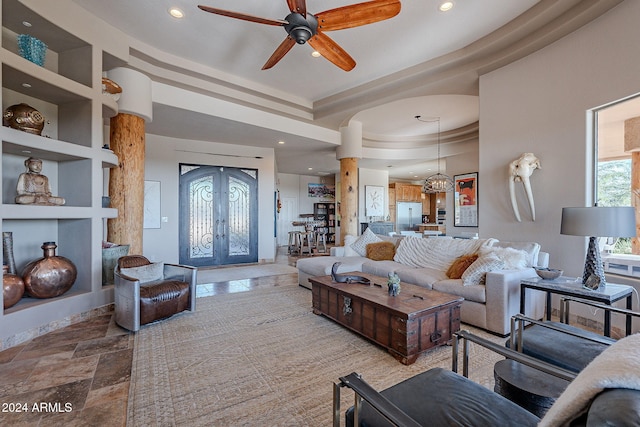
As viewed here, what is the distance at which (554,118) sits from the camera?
3.42 meters

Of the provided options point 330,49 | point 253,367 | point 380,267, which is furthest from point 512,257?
point 330,49

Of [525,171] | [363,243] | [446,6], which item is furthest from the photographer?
[363,243]

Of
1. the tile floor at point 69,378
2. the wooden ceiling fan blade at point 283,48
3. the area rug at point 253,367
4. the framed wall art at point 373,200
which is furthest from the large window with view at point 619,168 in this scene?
the framed wall art at point 373,200

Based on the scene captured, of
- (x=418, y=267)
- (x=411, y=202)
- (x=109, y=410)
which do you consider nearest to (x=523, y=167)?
(x=418, y=267)

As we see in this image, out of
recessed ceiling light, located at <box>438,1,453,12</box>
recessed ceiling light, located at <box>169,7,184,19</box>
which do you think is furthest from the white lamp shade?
recessed ceiling light, located at <box>169,7,184,19</box>

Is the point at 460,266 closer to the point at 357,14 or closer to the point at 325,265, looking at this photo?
the point at 325,265

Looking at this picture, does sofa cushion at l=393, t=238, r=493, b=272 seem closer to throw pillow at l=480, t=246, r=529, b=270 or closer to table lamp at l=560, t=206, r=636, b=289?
throw pillow at l=480, t=246, r=529, b=270

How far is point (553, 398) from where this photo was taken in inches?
53.5

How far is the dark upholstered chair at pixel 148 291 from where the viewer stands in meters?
2.94

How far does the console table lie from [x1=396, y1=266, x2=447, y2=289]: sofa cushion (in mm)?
893

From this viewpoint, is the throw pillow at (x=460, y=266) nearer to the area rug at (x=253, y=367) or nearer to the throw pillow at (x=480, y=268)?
Result: the throw pillow at (x=480, y=268)

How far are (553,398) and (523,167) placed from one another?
3.00m

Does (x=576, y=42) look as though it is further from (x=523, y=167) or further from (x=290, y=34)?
(x=290, y=34)

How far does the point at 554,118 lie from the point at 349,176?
151 inches
